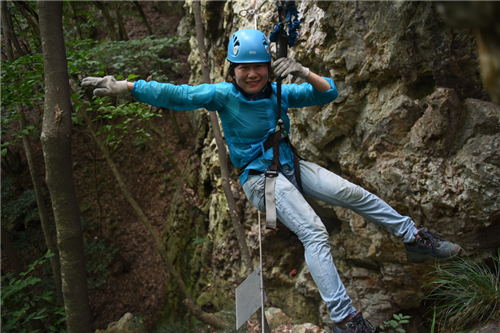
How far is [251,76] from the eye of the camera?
2.82m

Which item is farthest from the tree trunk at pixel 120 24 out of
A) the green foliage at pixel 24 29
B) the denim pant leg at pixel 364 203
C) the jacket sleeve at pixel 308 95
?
the denim pant leg at pixel 364 203

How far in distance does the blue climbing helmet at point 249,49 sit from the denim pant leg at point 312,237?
1.05 meters

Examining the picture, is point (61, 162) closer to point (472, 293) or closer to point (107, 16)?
point (472, 293)

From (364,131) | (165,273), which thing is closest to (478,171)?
(364,131)

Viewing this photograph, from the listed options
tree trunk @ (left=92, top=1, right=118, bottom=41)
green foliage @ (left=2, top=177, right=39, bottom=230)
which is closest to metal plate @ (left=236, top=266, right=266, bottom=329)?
green foliage @ (left=2, top=177, right=39, bottom=230)

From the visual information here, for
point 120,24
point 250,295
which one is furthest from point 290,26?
point 120,24

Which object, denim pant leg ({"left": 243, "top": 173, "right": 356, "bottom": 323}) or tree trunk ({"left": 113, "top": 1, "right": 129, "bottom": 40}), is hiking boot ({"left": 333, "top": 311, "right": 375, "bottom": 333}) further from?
tree trunk ({"left": 113, "top": 1, "right": 129, "bottom": 40})

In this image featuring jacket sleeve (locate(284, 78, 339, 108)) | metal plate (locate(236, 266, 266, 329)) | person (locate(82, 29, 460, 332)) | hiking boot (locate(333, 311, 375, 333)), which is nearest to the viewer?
hiking boot (locate(333, 311, 375, 333))

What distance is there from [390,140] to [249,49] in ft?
6.20

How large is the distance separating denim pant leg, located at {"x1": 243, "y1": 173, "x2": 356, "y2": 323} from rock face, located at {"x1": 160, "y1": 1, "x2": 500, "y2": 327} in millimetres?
1426

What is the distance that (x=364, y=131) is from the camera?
3756 mm

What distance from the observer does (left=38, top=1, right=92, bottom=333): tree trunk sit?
2.85 meters

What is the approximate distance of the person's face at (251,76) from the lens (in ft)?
9.27

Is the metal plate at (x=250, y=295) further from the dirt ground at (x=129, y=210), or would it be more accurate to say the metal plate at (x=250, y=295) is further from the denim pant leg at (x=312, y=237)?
the dirt ground at (x=129, y=210)
